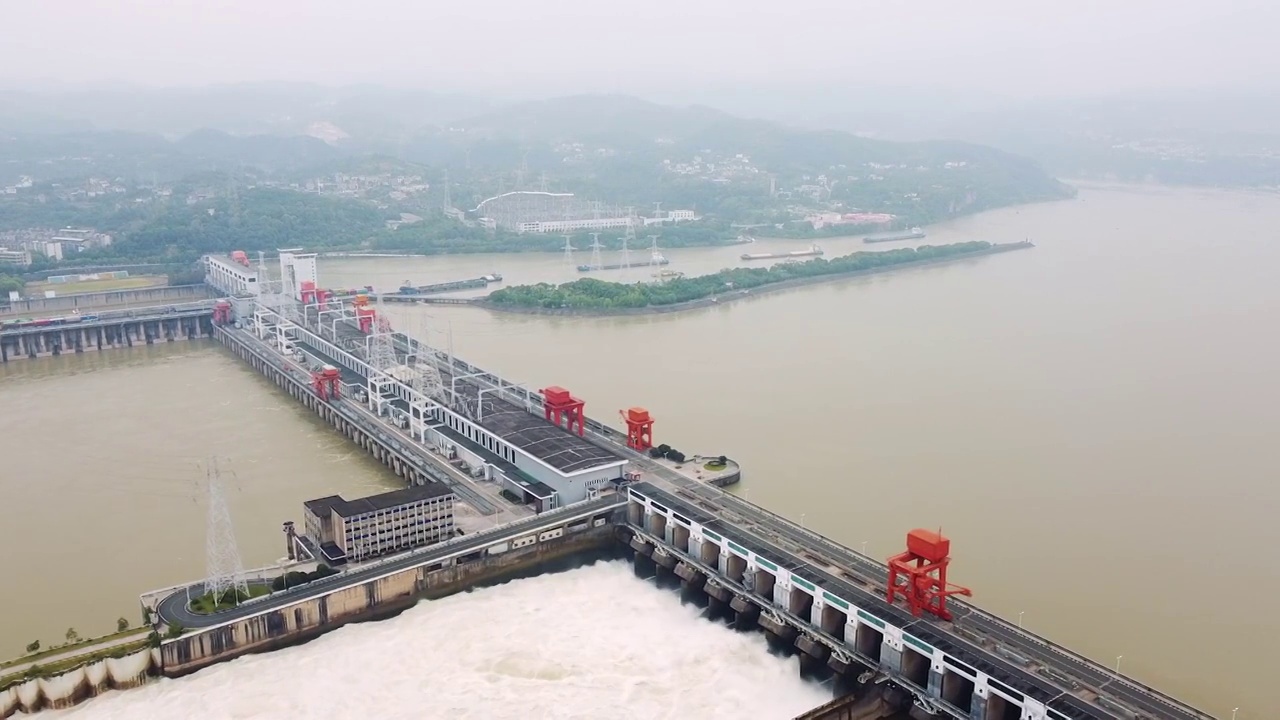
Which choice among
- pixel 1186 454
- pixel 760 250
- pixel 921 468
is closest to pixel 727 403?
pixel 921 468

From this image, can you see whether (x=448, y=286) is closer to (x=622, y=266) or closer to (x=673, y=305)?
(x=622, y=266)

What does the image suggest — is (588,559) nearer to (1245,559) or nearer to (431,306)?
(1245,559)

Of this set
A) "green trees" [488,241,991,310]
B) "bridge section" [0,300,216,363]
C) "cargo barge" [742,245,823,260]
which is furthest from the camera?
"cargo barge" [742,245,823,260]

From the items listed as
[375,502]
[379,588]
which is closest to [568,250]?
[375,502]

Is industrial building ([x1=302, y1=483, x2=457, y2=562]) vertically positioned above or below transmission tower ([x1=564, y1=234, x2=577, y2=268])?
below

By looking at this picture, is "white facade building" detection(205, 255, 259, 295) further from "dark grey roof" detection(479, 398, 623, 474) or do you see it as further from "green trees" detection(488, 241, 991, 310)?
"dark grey roof" detection(479, 398, 623, 474)

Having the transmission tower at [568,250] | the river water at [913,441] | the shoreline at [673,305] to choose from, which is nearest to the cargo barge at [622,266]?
the transmission tower at [568,250]

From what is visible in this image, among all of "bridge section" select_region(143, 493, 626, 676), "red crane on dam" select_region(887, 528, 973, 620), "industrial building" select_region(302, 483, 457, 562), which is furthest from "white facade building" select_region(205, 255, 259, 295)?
"red crane on dam" select_region(887, 528, 973, 620)
